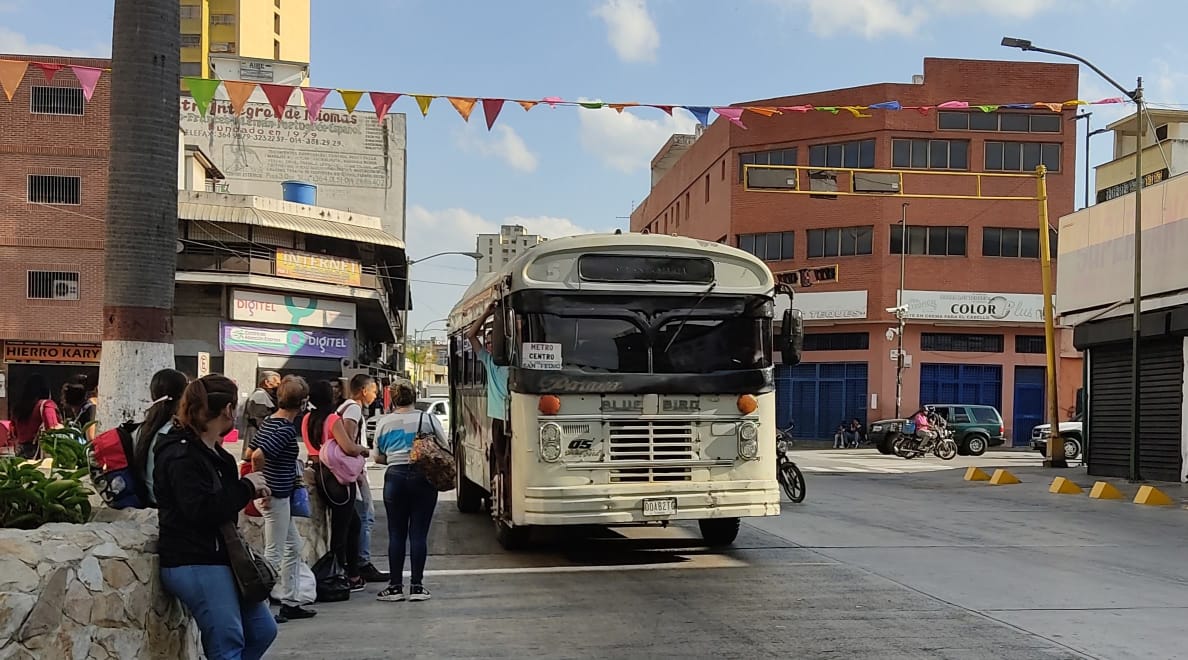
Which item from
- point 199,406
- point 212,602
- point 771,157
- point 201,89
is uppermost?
point 771,157

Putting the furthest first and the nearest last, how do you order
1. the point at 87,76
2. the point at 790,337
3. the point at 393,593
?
the point at 87,76 → the point at 790,337 → the point at 393,593

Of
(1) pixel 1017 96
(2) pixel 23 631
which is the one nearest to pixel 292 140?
(1) pixel 1017 96

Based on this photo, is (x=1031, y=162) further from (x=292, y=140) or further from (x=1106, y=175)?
(x=292, y=140)

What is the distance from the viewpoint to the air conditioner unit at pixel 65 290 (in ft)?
117

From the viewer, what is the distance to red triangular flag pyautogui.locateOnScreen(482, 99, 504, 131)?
15672 mm

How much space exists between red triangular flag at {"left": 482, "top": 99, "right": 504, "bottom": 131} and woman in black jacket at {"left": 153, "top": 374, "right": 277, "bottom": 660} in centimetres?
1125

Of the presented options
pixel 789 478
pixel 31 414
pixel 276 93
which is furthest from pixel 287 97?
pixel 789 478

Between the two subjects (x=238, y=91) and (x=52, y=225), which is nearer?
(x=238, y=91)

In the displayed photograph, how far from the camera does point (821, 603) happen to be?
334 inches

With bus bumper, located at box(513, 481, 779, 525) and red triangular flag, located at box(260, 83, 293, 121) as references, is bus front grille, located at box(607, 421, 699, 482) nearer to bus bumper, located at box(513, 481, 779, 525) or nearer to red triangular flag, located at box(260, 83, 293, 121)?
bus bumper, located at box(513, 481, 779, 525)

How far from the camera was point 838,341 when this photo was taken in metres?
47.2

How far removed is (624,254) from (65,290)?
30899 millimetres

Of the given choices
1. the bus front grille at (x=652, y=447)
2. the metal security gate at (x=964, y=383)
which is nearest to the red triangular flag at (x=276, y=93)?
the bus front grille at (x=652, y=447)

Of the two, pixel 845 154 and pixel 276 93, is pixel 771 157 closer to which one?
pixel 845 154
